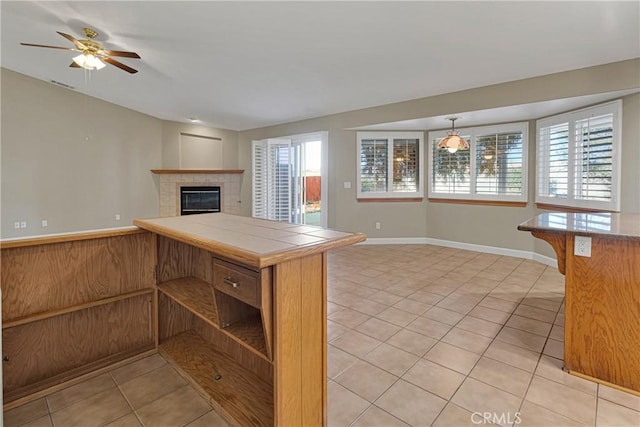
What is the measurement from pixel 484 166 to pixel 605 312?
383 centimetres

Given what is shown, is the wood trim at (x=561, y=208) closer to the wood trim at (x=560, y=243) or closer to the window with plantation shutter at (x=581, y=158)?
the window with plantation shutter at (x=581, y=158)

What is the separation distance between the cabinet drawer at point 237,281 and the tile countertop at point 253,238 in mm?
126

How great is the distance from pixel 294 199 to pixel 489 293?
4.19 metres

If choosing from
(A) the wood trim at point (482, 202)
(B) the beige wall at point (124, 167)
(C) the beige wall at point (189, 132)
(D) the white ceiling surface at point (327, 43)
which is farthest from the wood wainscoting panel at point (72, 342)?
(C) the beige wall at point (189, 132)

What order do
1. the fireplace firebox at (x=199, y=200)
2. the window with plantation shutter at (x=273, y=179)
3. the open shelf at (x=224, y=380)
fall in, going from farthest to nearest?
the fireplace firebox at (x=199, y=200), the window with plantation shutter at (x=273, y=179), the open shelf at (x=224, y=380)

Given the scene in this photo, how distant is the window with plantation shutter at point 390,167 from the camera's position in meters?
5.98

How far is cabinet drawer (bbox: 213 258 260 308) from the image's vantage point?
1318 mm

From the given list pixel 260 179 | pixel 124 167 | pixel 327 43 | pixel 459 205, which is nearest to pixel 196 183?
pixel 124 167

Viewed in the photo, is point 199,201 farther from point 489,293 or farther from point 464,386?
point 464,386

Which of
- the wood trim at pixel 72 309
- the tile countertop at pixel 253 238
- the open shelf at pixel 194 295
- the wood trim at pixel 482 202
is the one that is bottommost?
the wood trim at pixel 72 309

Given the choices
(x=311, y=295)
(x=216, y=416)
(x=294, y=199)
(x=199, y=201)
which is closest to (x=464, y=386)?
(x=311, y=295)

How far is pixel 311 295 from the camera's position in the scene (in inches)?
55.2

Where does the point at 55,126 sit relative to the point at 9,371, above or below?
above

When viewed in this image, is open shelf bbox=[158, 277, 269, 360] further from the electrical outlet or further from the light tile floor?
the electrical outlet
